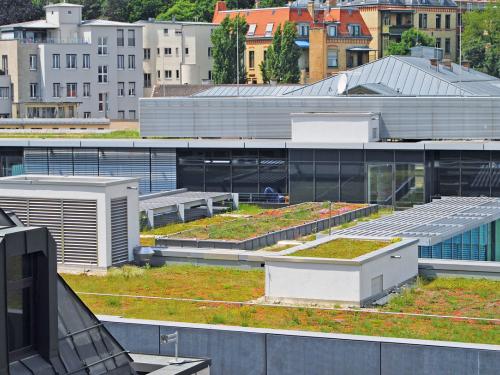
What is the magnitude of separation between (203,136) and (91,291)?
23.6 m

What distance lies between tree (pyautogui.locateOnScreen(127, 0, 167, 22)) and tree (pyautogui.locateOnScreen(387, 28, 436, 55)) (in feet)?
111

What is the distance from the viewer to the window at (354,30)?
143 m

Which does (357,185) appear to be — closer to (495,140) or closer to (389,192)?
(389,192)

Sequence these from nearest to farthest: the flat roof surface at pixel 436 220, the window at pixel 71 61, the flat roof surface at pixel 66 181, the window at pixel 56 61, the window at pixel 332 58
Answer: the flat roof surface at pixel 66 181
the flat roof surface at pixel 436 220
the window at pixel 56 61
the window at pixel 71 61
the window at pixel 332 58

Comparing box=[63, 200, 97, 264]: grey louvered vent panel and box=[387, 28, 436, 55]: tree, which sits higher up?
box=[387, 28, 436, 55]: tree

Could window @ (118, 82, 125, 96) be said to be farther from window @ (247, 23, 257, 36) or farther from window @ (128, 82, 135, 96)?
window @ (247, 23, 257, 36)

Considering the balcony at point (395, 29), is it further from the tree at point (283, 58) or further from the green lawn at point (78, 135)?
the green lawn at point (78, 135)

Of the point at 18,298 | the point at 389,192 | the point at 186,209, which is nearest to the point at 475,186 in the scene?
the point at 389,192

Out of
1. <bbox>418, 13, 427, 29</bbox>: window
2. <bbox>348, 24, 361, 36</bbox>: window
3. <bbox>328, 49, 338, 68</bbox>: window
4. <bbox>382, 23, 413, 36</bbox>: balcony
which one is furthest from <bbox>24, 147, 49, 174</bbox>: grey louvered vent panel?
<bbox>418, 13, 427, 29</bbox>: window

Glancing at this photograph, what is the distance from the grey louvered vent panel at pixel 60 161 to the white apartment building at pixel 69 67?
48115 mm

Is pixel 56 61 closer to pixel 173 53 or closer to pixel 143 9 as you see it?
pixel 173 53

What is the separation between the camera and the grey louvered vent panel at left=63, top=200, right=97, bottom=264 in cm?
4078

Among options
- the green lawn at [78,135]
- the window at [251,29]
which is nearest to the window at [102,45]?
the window at [251,29]

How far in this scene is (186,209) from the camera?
1992 inches
